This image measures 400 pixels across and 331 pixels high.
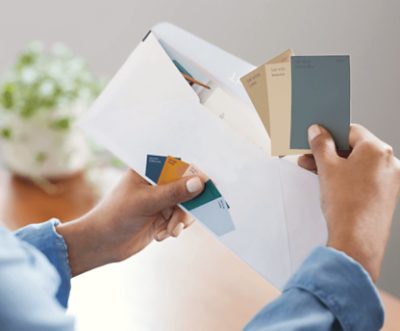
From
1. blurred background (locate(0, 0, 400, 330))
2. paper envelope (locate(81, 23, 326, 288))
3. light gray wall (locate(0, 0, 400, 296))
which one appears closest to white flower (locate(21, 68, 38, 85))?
blurred background (locate(0, 0, 400, 330))

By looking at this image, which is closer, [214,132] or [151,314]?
[214,132]

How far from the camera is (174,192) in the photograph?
0.97 m

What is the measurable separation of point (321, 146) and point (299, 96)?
7cm

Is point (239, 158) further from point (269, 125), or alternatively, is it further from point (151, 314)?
point (151, 314)

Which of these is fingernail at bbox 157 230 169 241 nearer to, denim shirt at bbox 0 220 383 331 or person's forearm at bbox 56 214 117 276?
person's forearm at bbox 56 214 117 276

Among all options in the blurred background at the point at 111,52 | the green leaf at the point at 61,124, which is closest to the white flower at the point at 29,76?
the blurred background at the point at 111,52

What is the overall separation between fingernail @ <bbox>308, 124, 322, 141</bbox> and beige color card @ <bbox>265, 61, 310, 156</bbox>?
28 millimetres

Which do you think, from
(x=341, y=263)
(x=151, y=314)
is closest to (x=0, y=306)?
(x=341, y=263)

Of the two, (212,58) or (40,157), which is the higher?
(212,58)

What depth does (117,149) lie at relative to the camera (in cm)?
101

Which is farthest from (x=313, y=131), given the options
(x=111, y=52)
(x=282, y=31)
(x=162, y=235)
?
(x=111, y=52)

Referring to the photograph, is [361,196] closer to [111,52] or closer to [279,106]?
[279,106]

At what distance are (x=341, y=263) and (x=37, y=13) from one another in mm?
1483

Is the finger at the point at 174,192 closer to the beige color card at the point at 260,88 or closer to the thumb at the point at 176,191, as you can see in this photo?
the thumb at the point at 176,191
